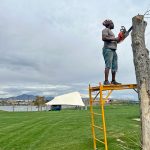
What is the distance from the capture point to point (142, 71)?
25.4ft

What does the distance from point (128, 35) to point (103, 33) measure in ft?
3.87

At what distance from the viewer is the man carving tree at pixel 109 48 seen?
9.77m

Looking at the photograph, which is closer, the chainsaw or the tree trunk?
the tree trunk

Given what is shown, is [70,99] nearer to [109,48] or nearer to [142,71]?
[109,48]

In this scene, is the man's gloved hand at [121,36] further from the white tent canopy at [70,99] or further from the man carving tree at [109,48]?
the white tent canopy at [70,99]

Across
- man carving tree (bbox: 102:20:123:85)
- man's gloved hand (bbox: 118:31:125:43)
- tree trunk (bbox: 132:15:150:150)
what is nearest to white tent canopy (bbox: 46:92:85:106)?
man carving tree (bbox: 102:20:123:85)

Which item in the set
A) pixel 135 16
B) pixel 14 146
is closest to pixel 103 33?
pixel 135 16

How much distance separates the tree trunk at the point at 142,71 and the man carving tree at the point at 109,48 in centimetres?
171

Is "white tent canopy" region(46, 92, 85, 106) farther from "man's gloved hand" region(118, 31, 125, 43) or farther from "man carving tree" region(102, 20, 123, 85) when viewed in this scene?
"man's gloved hand" region(118, 31, 125, 43)

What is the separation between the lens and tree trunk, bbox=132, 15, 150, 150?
7.62 metres

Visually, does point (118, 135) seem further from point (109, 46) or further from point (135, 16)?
point (135, 16)

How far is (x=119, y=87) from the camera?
9.61 m

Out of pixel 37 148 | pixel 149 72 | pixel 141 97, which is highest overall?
pixel 149 72

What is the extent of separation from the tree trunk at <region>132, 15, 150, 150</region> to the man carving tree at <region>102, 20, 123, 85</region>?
1.71 meters
